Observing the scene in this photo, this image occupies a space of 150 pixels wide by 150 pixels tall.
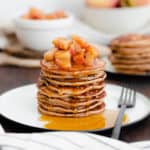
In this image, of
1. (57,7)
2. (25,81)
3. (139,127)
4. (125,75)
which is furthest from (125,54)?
(57,7)

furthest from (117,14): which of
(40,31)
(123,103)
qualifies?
(123,103)

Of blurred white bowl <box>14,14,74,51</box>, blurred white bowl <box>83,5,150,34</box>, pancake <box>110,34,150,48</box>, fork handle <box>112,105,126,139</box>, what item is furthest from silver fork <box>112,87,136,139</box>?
blurred white bowl <box>83,5,150,34</box>

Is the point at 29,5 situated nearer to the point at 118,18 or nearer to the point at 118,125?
the point at 118,18

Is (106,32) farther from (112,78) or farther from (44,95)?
(44,95)

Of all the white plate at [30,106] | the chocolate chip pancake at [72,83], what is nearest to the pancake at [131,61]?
the white plate at [30,106]

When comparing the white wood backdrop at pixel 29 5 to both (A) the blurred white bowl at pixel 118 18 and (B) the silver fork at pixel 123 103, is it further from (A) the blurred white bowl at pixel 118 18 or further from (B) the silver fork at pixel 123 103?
(B) the silver fork at pixel 123 103

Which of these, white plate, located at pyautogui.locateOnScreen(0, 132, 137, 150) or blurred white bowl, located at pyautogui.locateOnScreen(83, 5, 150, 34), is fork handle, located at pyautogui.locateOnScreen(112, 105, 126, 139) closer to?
white plate, located at pyautogui.locateOnScreen(0, 132, 137, 150)
